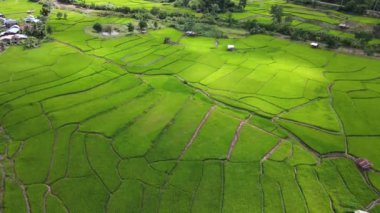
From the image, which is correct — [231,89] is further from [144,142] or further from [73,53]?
[73,53]

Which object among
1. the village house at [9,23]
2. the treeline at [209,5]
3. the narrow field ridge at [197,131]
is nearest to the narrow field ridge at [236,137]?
the narrow field ridge at [197,131]

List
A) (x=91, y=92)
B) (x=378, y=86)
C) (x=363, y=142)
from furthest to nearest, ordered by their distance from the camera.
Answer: (x=378, y=86) < (x=91, y=92) < (x=363, y=142)

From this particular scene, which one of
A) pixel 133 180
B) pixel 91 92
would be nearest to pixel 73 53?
pixel 91 92

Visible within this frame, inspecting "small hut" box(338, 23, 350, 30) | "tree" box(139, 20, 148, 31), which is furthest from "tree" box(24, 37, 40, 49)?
"small hut" box(338, 23, 350, 30)

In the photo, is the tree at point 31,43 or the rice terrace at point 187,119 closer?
the rice terrace at point 187,119

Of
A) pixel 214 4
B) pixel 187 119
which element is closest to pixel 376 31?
pixel 214 4

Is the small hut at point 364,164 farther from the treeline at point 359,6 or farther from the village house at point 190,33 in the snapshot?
the treeline at point 359,6

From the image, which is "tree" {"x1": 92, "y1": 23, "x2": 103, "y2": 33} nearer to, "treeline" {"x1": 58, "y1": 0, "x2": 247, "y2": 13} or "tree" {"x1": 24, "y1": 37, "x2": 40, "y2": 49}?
"tree" {"x1": 24, "y1": 37, "x2": 40, "y2": 49}

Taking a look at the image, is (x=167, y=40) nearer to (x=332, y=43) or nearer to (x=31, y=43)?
(x=31, y=43)

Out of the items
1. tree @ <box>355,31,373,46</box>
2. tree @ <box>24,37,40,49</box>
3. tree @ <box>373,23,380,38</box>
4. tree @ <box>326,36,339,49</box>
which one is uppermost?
tree @ <box>373,23,380,38</box>
